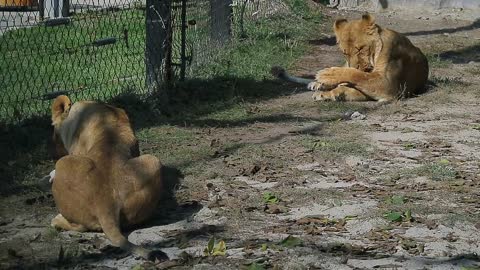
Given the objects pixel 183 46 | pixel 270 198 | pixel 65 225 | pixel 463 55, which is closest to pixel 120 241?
pixel 65 225

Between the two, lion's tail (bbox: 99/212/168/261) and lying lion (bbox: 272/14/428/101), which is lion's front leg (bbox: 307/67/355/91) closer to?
lying lion (bbox: 272/14/428/101)

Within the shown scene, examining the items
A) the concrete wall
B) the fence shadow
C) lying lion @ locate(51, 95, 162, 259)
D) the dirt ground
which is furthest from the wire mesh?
the concrete wall

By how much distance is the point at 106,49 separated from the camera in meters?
11.6

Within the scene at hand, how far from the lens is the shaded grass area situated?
6977 millimetres

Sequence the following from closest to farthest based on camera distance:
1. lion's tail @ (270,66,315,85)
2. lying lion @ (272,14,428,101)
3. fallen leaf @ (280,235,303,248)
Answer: fallen leaf @ (280,235,303,248) → lying lion @ (272,14,428,101) → lion's tail @ (270,66,315,85)

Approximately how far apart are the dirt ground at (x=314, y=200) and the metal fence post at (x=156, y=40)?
3.27 ft

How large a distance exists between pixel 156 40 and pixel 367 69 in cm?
231

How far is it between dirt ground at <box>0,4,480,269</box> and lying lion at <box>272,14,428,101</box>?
212 millimetres

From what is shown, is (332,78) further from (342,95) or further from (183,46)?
(183,46)

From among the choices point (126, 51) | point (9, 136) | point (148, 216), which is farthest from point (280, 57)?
point (148, 216)

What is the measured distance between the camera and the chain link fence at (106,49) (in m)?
9.08

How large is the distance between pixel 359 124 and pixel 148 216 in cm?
347

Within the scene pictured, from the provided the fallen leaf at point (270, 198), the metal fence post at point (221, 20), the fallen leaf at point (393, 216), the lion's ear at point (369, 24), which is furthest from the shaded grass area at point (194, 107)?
the fallen leaf at point (393, 216)

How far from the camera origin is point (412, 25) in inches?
640
